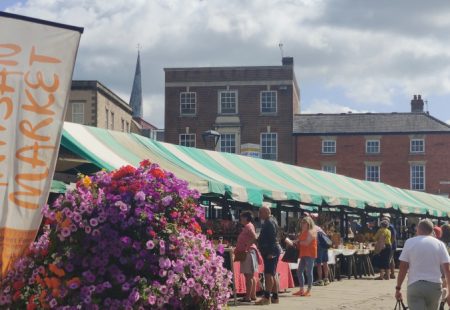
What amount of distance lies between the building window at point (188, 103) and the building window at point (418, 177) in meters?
16.5

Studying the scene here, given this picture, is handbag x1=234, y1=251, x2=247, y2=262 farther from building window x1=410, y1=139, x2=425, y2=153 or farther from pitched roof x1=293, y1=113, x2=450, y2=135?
building window x1=410, y1=139, x2=425, y2=153

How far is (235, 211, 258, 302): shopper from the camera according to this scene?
46.2ft

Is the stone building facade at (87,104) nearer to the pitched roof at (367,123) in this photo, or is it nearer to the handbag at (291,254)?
the pitched roof at (367,123)

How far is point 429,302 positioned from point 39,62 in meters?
4.64

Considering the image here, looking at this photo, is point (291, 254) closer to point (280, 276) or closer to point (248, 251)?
point (280, 276)

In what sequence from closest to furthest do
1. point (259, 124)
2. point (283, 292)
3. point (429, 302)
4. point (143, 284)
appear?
point (143, 284)
point (429, 302)
point (283, 292)
point (259, 124)

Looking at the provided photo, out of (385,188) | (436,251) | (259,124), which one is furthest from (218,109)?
(436,251)

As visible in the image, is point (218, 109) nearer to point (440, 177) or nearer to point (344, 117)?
point (344, 117)

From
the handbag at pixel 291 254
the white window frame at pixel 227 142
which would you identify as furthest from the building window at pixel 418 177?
the handbag at pixel 291 254

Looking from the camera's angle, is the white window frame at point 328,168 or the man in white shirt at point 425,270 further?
the white window frame at point 328,168

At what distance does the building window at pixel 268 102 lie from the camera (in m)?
60.8

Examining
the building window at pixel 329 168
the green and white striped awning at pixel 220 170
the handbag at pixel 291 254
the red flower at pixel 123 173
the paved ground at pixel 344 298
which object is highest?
the building window at pixel 329 168

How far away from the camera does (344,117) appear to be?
212 feet

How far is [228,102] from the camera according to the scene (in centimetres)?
6134
